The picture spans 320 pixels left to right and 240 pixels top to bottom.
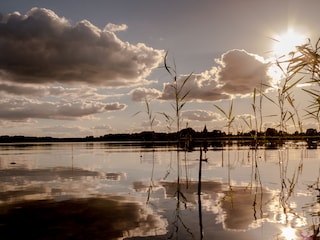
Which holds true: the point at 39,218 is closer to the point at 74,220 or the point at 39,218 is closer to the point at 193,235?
the point at 74,220

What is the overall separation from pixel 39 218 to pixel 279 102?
8.52 m

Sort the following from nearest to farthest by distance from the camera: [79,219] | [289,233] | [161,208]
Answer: [289,233] < [79,219] < [161,208]

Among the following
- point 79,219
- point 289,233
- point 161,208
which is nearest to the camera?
point 289,233

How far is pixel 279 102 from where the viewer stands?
11594 millimetres

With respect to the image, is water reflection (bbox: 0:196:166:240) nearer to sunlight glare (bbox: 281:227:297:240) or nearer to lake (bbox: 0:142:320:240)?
lake (bbox: 0:142:320:240)

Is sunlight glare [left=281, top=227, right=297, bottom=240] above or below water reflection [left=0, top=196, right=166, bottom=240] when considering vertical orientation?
above

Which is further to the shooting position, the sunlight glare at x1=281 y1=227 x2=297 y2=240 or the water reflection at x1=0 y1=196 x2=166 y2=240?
the water reflection at x1=0 y1=196 x2=166 y2=240

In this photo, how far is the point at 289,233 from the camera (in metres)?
5.31

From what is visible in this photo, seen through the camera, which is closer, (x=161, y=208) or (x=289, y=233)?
(x=289, y=233)

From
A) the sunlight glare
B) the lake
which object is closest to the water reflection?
the lake

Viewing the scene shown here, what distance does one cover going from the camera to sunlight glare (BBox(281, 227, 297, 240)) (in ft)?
16.7

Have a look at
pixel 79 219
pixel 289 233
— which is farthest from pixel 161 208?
pixel 289 233

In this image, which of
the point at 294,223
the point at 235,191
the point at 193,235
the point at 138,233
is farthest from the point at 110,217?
the point at 235,191

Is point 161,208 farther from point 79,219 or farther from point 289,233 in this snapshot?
point 289,233
